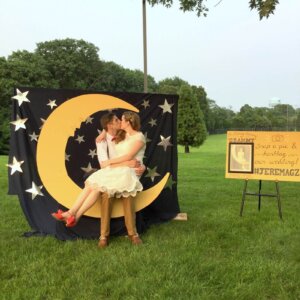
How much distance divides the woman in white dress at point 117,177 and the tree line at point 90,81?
28425 millimetres

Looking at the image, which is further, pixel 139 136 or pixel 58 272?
pixel 139 136

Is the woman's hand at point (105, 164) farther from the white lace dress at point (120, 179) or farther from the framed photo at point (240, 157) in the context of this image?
the framed photo at point (240, 157)

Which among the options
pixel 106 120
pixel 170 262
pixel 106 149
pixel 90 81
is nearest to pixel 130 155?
pixel 106 149

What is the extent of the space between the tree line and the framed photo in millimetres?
26712

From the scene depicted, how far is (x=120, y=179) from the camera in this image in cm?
564

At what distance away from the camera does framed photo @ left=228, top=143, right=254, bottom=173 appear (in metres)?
7.32

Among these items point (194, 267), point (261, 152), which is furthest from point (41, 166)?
point (261, 152)

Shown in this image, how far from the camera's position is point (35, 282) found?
430 centimetres

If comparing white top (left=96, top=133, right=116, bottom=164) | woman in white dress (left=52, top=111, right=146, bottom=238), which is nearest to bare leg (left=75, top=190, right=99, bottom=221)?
woman in white dress (left=52, top=111, right=146, bottom=238)

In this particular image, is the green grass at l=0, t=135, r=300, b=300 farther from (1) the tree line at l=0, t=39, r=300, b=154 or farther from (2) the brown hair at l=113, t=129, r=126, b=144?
(1) the tree line at l=0, t=39, r=300, b=154

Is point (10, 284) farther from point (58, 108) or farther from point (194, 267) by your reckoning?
point (58, 108)

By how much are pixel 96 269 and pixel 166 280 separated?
2.62ft

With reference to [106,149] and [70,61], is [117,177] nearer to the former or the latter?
[106,149]

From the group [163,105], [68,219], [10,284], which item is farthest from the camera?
[163,105]
